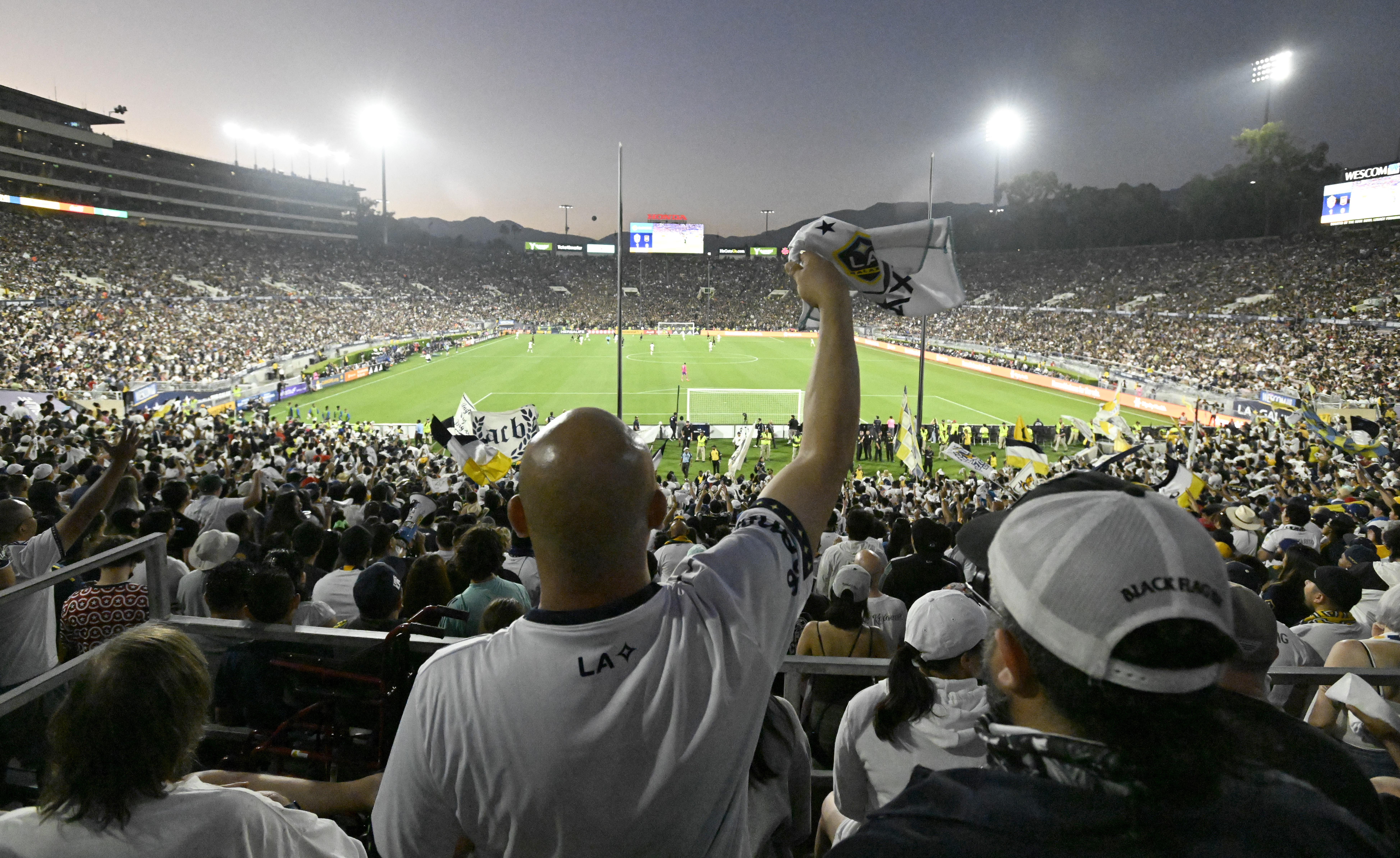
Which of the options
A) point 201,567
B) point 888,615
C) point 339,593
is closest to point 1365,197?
point 888,615

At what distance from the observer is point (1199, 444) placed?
75.7ft

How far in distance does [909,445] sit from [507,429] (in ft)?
37.7

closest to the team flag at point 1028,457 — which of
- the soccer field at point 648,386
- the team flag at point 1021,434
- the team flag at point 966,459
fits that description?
the team flag at point 966,459

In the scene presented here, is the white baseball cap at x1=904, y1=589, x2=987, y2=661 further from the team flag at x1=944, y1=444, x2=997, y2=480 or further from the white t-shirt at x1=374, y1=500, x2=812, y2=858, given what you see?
→ the team flag at x1=944, y1=444, x2=997, y2=480

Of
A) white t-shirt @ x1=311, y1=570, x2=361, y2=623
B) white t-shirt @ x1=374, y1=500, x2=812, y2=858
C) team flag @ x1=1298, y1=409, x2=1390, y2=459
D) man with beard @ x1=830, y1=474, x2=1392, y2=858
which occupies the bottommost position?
team flag @ x1=1298, y1=409, x2=1390, y2=459

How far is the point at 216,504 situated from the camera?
31.0ft

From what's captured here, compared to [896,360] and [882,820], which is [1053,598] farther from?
[896,360]

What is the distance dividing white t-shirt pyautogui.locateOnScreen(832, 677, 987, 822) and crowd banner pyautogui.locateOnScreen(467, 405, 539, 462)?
11.2 m

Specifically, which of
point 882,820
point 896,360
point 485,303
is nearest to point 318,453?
point 882,820

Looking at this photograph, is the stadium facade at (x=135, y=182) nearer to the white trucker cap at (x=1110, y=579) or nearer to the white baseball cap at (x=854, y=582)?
the white baseball cap at (x=854, y=582)

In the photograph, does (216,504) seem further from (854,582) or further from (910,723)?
(910,723)

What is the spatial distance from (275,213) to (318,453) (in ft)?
291

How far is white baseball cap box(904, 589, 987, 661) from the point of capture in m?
3.08

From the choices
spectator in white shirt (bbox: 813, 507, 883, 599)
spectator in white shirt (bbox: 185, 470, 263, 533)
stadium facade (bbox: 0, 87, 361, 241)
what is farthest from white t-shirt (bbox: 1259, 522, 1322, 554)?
stadium facade (bbox: 0, 87, 361, 241)
